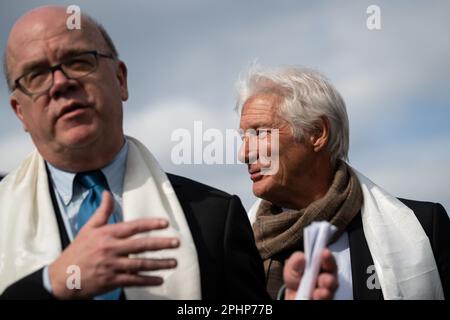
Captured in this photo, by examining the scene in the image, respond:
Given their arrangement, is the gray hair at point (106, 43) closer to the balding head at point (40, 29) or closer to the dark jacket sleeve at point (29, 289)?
the balding head at point (40, 29)

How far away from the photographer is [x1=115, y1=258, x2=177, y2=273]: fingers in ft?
8.87

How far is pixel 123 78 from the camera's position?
3.69 metres

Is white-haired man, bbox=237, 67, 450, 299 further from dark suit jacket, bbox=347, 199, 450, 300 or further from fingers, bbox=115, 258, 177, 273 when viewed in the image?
fingers, bbox=115, 258, 177, 273

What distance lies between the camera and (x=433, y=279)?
16.3ft

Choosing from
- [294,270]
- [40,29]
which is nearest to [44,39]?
[40,29]

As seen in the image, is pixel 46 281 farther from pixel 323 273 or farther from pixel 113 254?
pixel 323 273

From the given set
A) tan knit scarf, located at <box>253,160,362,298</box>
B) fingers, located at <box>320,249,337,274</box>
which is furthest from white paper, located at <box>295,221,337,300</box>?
tan knit scarf, located at <box>253,160,362,298</box>

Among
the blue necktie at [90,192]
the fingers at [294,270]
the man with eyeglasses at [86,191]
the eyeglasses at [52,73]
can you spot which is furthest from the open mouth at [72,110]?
the fingers at [294,270]

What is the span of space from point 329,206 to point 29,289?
2.50 m

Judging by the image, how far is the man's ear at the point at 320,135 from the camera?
5441mm

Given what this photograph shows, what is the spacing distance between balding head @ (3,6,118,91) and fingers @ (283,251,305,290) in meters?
1.34

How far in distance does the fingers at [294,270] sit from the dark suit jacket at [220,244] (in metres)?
0.44
